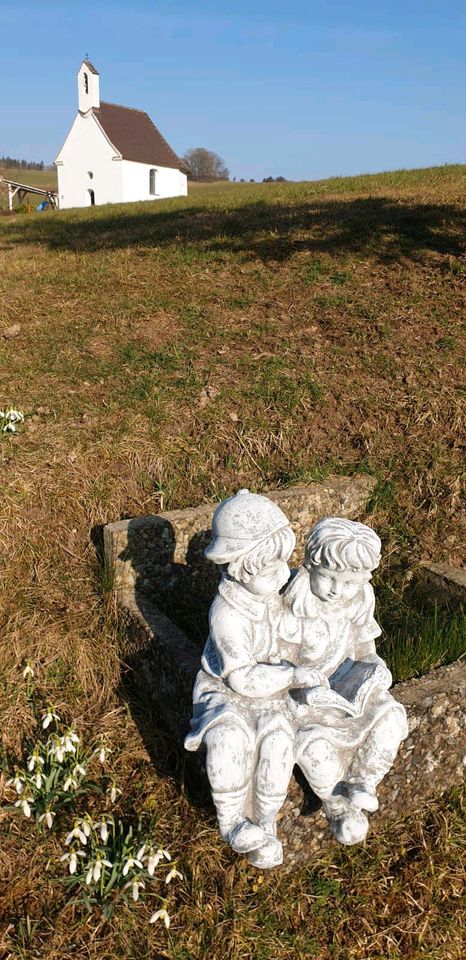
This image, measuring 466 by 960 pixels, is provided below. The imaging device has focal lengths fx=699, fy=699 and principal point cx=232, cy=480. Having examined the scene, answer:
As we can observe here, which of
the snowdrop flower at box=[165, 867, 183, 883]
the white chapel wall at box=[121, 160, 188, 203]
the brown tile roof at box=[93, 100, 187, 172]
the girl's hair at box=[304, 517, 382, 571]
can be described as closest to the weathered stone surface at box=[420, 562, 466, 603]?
the girl's hair at box=[304, 517, 382, 571]

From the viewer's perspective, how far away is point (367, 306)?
627cm

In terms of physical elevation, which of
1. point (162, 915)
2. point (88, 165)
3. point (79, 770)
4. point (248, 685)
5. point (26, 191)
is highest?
point (88, 165)

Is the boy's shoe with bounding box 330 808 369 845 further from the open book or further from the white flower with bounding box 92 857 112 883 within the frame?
the white flower with bounding box 92 857 112 883

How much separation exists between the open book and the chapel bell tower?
36331 millimetres

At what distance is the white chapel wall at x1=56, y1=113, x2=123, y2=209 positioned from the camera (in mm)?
32500

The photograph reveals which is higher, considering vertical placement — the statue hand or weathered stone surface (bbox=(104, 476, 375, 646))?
the statue hand

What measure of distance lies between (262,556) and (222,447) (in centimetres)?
257

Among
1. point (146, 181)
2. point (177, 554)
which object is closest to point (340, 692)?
point (177, 554)

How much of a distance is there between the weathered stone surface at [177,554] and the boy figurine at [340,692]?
1.37 metres

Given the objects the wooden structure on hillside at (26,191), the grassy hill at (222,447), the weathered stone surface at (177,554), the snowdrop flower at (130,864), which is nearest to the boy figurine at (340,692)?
the grassy hill at (222,447)

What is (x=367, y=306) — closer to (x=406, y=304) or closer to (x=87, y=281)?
(x=406, y=304)

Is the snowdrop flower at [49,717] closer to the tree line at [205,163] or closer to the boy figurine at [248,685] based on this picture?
the boy figurine at [248,685]

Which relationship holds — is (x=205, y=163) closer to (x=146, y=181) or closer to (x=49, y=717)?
(x=146, y=181)

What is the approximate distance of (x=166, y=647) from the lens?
115 inches
